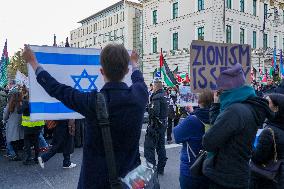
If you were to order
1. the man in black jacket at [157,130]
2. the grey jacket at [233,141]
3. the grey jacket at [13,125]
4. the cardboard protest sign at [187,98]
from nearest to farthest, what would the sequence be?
the grey jacket at [233,141] < the man in black jacket at [157,130] < the cardboard protest sign at [187,98] < the grey jacket at [13,125]

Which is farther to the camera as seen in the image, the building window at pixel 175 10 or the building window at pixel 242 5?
the building window at pixel 175 10

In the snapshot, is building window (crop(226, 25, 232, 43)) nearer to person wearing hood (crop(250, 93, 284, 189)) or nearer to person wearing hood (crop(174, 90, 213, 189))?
person wearing hood (crop(250, 93, 284, 189))

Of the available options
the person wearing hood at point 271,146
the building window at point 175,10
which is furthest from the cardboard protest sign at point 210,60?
the building window at point 175,10

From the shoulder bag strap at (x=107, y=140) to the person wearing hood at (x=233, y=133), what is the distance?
1.11 meters

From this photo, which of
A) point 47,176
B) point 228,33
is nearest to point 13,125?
point 47,176

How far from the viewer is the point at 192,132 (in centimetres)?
380

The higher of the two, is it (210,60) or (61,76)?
(210,60)

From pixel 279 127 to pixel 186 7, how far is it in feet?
126

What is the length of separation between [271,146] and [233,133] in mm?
1053

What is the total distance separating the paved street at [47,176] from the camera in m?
6.44

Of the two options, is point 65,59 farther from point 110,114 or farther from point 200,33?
point 200,33

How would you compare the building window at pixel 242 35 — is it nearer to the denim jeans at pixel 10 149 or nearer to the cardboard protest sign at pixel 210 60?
the denim jeans at pixel 10 149

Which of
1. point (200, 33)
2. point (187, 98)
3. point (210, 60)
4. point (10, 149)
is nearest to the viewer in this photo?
point (210, 60)

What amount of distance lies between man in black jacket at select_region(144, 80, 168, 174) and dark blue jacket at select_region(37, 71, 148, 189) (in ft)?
16.1
